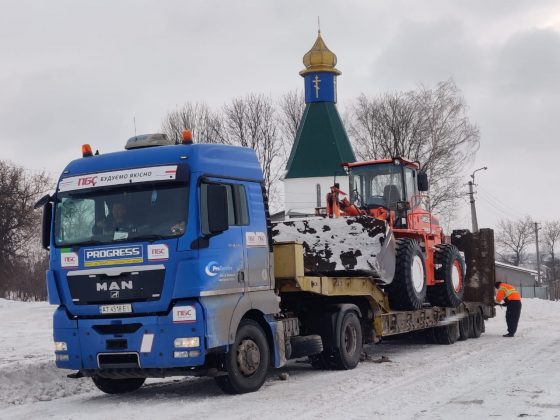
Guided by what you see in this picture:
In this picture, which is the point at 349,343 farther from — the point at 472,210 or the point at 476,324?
the point at 472,210

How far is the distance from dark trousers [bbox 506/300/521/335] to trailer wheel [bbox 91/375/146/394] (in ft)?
33.7

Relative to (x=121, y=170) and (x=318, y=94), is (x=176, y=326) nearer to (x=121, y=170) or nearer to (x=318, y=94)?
(x=121, y=170)

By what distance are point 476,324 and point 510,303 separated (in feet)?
3.13

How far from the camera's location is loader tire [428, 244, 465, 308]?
650 inches

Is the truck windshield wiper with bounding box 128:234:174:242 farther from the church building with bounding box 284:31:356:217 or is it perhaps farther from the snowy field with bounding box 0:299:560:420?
the church building with bounding box 284:31:356:217

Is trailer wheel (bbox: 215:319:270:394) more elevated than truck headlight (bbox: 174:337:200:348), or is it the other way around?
truck headlight (bbox: 174:337:200:348)

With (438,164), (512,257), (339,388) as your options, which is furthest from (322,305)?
(512,257)

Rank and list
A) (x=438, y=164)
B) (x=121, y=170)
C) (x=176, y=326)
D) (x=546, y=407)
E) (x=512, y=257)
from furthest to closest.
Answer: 1. (x=512, y=257)
2. (x=438, y=164)
3. (x=121, y=170)
4. (x=176, y=326)
5. (x=546, y=407)

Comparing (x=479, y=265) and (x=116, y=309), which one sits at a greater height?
(x=479, y=265)

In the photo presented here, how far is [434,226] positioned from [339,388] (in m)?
7.58

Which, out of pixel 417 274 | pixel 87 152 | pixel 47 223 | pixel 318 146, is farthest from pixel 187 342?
pixel 318 146

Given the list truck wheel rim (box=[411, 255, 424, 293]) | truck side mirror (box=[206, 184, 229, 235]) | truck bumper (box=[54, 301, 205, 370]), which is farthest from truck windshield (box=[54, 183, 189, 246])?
truck wheel rim (box=[411, 255, 424, 293])

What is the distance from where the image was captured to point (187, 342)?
9477 millimetres

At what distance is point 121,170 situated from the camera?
1021 cm
